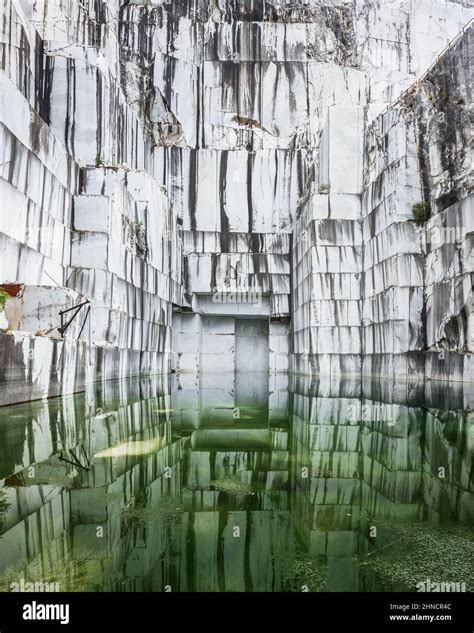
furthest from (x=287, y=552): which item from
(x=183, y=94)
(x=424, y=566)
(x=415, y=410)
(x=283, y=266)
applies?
(x=183, y=94)

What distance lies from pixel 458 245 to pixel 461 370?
9.16 ft

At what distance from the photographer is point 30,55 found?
50.8ft

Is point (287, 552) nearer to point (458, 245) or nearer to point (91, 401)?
point (91, 401)

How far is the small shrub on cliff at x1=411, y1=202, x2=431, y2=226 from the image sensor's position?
14.6 meters

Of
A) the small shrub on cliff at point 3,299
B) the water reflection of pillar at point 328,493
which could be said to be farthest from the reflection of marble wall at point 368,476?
the small shrub on cliff at point 3,299

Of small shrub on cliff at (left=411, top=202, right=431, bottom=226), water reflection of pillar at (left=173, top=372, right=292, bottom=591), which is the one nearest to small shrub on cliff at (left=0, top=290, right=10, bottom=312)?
water reflection of pillar at (left=173, top=372, right=292, bottom=591)

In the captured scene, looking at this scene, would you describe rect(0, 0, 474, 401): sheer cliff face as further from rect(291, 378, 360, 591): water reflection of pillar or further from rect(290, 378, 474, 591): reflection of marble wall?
rect(290, 378, 474, 591): reflection of marble wall

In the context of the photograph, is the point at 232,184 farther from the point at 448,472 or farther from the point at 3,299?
the point at 448,472

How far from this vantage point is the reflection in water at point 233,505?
2.36 metres
